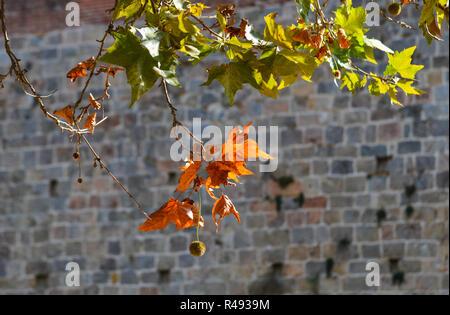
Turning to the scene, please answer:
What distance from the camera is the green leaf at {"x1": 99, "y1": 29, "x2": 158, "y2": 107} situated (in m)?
1.45

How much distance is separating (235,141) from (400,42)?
479 cm

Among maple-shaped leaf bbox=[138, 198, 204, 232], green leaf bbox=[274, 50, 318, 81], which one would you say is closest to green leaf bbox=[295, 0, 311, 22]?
green leaf bbox=[274, 50, 318, 81]

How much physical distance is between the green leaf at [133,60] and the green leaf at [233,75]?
0.18m

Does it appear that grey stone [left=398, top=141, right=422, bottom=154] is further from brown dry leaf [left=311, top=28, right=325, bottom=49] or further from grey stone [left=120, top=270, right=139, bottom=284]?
brown dry leaf [left=311, top=28, right=325, bottom=49]

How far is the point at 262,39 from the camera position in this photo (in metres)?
1.65

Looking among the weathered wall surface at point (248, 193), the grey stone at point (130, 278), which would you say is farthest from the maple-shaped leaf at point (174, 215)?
the grey stone at point (130, 278)

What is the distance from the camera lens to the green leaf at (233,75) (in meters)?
1.63

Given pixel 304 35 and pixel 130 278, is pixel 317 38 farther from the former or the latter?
pixel 130 278

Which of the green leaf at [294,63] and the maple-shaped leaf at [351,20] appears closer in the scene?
the green leaf at [294,63]

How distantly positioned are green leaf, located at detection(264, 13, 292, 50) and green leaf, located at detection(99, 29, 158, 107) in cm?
25

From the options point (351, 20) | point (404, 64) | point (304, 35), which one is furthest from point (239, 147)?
point (404, 64)

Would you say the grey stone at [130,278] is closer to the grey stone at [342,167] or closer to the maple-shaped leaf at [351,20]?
the grey stone at [342,167]

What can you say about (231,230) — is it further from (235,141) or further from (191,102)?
(235,141)
